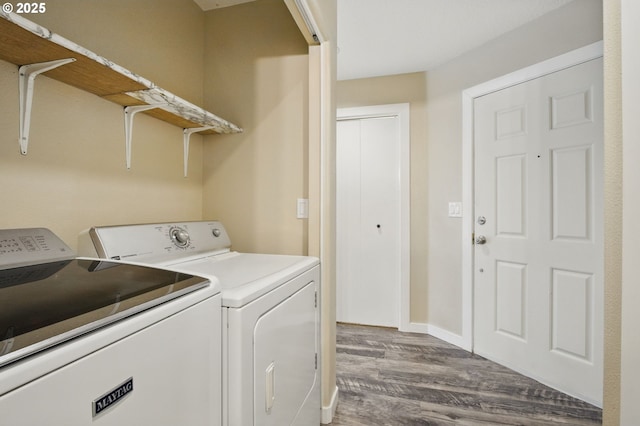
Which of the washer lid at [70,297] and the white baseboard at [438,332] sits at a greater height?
the washer lid at [70,297]

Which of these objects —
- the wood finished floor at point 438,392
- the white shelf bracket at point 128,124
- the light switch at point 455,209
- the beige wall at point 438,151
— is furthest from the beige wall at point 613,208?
the light switch at point 455,209

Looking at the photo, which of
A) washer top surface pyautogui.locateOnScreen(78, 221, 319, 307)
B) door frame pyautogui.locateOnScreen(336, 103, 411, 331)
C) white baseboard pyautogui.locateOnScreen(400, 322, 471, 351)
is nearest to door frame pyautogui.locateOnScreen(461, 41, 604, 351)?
white baseboard pyautogui.locateOnScreen(400, 322, 471, 351)

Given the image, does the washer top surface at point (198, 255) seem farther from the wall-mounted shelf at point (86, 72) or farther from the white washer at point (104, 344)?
the wall-mounted shelf at point (86, 72)

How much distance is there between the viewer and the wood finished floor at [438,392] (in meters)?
1.70

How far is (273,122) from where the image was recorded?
5.84 feet

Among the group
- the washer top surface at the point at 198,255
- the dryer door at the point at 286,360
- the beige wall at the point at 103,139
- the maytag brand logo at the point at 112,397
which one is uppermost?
the beige wall at the point at 103,139

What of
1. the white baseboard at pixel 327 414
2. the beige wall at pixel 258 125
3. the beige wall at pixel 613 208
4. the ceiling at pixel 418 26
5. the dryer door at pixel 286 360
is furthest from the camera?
the ceiling at pixel 418 26

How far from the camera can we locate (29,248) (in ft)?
2.97

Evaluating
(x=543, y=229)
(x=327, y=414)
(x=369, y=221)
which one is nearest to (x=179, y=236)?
(x=327, y=414)

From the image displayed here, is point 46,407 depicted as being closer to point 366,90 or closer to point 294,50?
point 294,50

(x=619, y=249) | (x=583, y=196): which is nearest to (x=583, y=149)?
(x=583, y=196)

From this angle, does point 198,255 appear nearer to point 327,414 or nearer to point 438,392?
point 327,414

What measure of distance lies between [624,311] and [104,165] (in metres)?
1.75

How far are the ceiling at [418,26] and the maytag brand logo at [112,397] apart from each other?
2030 millimetres
